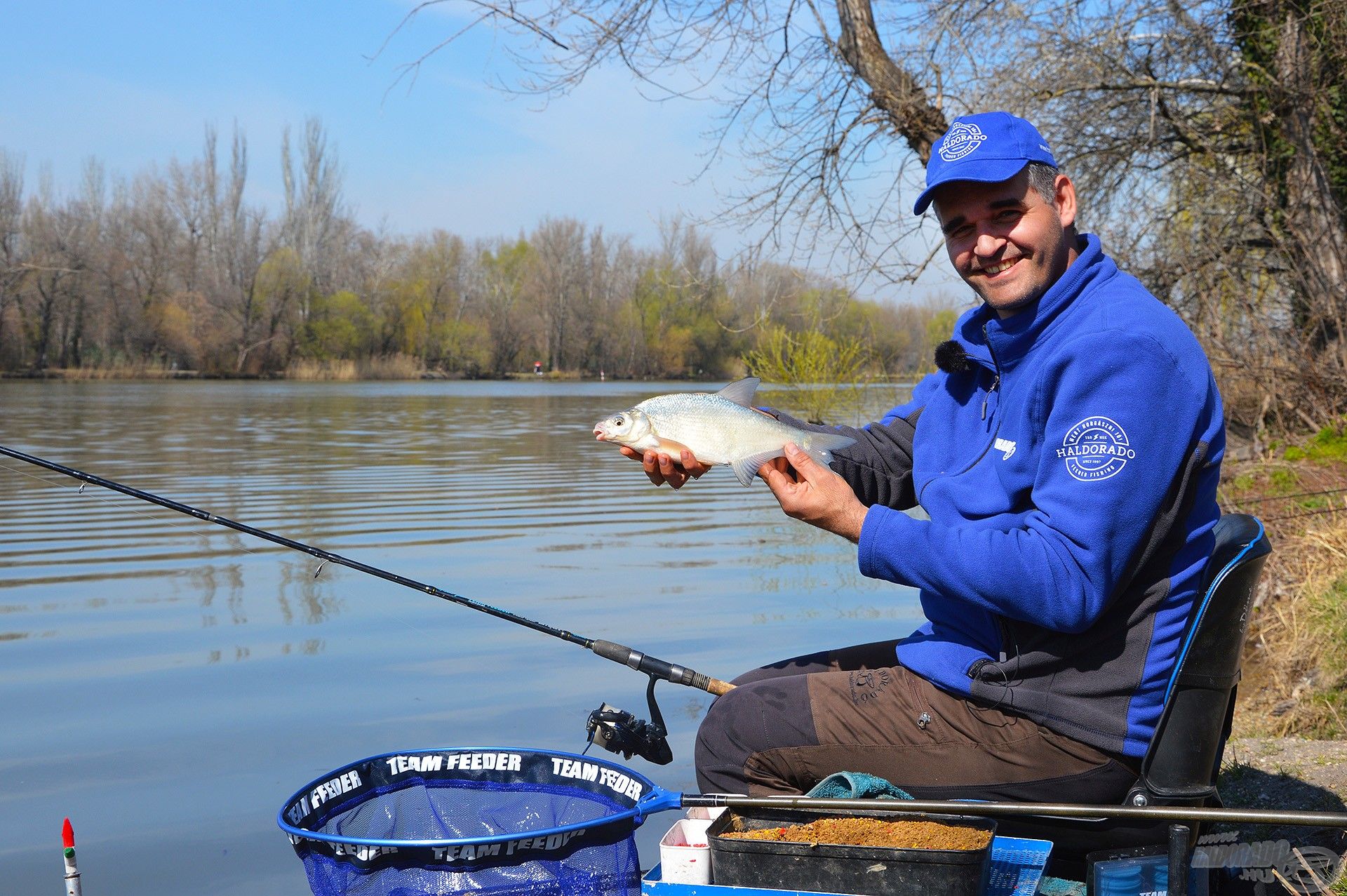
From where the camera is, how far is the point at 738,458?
9.85 ft

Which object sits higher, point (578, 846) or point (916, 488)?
point (916, 488)

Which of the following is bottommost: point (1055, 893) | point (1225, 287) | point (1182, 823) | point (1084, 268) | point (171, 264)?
point (1055, 893)

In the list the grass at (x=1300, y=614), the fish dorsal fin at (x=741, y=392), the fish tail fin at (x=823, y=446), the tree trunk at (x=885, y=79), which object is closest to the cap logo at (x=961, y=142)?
the fish tail fin at (x=823, y=446)

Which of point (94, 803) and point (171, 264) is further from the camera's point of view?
point (171, 264)

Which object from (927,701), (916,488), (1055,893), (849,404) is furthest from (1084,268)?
(849,404)

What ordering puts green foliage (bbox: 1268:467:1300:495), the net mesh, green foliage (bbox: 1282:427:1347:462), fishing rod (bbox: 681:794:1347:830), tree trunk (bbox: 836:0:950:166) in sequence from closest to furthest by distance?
fishing rod (bbox: 681:794:1347:830), the net mesh, green foliage (bbox: 1268:467:1300:495), green foliage (bbox: 1282:427:1347:462), tree trunk (bbox: 836:0:950:166)

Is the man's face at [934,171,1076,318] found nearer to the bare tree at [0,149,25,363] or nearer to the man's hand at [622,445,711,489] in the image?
the man's hand at [622,445,711,489]

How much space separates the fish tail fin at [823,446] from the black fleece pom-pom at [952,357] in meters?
0.38

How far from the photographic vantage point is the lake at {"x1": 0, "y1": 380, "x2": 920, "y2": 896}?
4383 mm

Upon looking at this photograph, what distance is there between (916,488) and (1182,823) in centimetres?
85

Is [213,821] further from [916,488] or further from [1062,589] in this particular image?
[1062,589]

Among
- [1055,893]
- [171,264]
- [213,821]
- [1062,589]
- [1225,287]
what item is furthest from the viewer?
[171,264]

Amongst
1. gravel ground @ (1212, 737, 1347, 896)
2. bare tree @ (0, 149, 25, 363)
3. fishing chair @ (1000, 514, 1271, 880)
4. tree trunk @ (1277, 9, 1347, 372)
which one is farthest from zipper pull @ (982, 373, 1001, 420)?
bare tree @ (0, 149, 25, 363)

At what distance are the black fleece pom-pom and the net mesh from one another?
1123 mm
